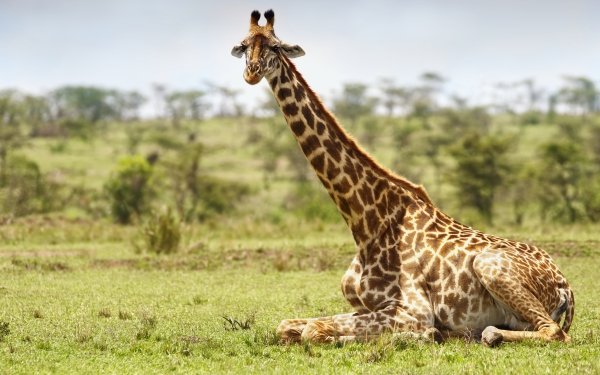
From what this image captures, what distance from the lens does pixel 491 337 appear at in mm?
7746

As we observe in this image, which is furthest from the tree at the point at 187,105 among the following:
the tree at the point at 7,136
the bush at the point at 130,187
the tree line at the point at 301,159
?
the bush at the point at 130,187

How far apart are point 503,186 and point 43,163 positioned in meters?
26.8

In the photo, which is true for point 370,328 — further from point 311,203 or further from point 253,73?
point 311,203

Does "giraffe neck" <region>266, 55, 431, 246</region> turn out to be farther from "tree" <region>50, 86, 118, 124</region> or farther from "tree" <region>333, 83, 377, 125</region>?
"tree" <region>50, 86, 118, 124</region>

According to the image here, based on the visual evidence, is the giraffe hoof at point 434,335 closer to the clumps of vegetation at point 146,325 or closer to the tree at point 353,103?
the clumps of vegetation at point 146,325

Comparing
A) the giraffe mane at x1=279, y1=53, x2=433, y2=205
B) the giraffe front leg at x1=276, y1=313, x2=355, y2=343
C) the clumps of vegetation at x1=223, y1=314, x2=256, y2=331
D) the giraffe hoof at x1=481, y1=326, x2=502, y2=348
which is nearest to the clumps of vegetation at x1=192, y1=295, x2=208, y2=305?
the clumps of vegetation at x1=223, y1=314, x2=256, y2=331

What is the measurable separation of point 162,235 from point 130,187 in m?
17.0

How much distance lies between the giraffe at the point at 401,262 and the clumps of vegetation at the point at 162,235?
10321 mm

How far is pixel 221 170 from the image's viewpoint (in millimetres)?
54312

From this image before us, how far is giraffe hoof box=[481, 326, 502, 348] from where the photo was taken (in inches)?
305

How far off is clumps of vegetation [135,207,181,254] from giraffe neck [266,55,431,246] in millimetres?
10301

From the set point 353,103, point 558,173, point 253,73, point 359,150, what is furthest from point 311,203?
point 353,103

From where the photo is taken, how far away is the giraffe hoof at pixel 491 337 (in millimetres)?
7745

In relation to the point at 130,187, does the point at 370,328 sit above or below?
below
